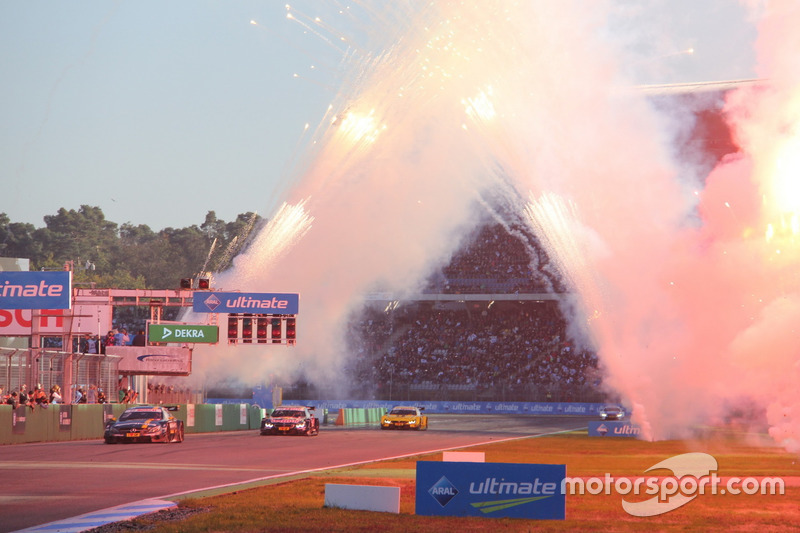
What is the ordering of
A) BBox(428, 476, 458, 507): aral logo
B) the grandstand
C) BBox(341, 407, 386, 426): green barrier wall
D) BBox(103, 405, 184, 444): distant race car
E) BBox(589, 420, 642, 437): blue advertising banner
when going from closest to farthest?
1. BBox(428, 476, 458, 507): aral logo
2. BBox(103, 405, 184, 444): distant race car
3. BBox(589, 420, 642, 437): blue advertising banner
4. BBox(341, 407, 386, 426): green barrier wall
5. the grandstand

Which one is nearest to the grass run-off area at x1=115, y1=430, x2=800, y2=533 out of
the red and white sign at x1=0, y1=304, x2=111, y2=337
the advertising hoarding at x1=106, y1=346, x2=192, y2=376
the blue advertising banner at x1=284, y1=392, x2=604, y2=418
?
the advertising hoarding at x1=106, y1=346, x2=192, y2=376

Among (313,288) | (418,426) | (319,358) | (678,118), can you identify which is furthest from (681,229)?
(319,358)

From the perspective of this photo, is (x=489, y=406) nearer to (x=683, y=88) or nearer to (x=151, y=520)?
(x=683, y=88)

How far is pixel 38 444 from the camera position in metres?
30.8

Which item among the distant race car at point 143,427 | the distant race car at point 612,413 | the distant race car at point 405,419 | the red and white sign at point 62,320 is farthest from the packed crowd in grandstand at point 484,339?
the distant race car at point 143,427

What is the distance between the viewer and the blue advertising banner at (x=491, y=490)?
12727 mm

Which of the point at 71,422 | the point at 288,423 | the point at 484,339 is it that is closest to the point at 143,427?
the point at 71,422

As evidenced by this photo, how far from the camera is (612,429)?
141 feet

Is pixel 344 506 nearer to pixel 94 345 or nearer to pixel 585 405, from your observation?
pixel 94 345

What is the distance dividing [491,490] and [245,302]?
3503cm

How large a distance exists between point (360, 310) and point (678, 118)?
3705 cm

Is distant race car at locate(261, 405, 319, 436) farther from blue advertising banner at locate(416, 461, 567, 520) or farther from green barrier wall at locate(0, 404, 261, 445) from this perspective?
blue advertising banner at locate(416, 461, 567, 520)

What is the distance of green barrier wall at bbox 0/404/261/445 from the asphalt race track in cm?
→ 81

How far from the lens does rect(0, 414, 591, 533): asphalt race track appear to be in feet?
48.3
